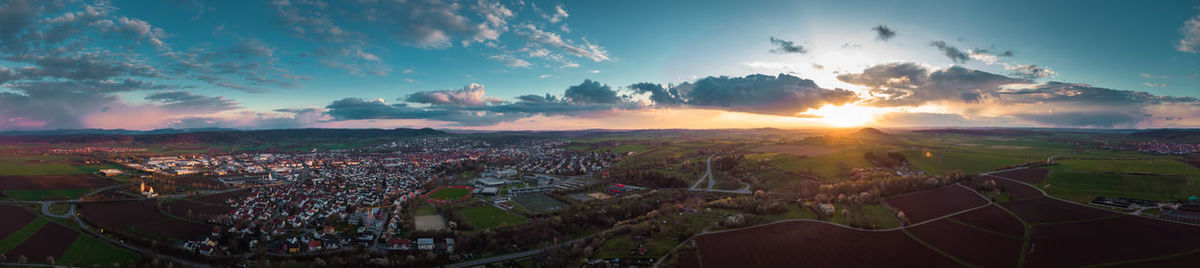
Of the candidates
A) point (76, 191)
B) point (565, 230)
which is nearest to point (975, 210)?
point (565, 230)

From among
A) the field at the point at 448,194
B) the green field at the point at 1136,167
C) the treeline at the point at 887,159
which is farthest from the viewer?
the treeline at the point at 887,159

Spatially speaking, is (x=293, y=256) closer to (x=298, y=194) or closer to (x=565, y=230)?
(x=565, y=230)

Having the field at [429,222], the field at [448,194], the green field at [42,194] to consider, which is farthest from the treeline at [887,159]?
the green field at [42,194]

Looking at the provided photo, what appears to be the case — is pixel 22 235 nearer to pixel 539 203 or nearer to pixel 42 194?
pixel 42 194

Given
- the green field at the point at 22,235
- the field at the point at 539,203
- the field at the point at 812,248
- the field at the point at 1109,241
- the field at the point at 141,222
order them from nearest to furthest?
1. the field at the point at 1109,241
2. the field at the point at 812,248
3. the green field at the point at 22,235
4. the field at the point at 141,222
5. the field at the point at 539,203

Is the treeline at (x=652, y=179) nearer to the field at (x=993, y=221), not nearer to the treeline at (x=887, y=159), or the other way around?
the treeline at (x=887, y=159)

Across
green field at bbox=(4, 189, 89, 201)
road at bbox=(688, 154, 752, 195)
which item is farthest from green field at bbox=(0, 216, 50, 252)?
road at bbox=(688, 154, 752, 195)
